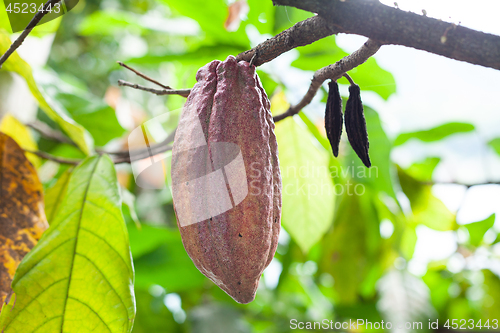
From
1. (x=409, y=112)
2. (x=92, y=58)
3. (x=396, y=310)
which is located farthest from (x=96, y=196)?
(x=92, y=58)

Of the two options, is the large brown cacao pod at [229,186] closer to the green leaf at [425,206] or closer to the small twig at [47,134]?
the small twig at [47,134]

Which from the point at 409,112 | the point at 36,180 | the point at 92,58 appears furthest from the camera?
the point at 92,58

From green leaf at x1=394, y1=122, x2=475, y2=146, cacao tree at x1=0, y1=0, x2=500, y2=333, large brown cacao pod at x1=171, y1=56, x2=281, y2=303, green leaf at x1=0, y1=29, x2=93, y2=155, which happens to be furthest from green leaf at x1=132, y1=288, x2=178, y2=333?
large brown cacao pod at x1=171, y1=56, x2=281, y2=303

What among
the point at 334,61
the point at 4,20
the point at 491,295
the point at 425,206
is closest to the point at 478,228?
the point at 425,206

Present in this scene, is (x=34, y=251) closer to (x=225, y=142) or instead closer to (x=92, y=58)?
(x=225, y=142)

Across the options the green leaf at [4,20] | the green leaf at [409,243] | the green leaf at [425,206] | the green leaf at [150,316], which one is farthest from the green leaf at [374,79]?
the green leaf at [150,316]

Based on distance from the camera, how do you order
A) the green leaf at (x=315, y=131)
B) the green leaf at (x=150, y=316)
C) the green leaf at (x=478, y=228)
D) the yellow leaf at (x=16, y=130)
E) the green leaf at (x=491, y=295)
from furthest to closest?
the green leaf at (x=491, y=295), the green leaf at (x=150, y=316), the green leaf at (x=478, y=228), the yellow leaf at (x=16, y=130), the green leaf at (x=315, y=131)

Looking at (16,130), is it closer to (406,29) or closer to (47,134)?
(47,134)
